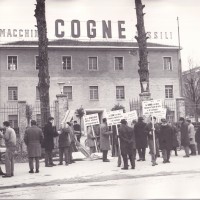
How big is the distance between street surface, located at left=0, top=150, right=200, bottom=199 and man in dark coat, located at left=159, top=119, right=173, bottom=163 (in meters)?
0.39

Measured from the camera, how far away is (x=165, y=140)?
15.8 meters

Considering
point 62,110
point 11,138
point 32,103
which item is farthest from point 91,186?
point 32,103

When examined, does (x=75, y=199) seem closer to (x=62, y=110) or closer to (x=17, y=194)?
(x=17, y=194)

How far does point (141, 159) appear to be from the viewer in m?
17.0

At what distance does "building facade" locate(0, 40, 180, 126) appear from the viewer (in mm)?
44500

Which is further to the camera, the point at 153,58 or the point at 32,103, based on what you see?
the point at 153,58

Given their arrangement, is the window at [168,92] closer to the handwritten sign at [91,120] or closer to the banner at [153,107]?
the handwritten sign at [91,120]

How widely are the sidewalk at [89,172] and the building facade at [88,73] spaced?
29.3 metres

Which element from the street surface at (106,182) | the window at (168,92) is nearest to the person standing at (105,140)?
the street surface at (106,182)

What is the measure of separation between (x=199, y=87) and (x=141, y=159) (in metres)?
33.2

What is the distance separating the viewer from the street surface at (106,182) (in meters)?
→ 8.80

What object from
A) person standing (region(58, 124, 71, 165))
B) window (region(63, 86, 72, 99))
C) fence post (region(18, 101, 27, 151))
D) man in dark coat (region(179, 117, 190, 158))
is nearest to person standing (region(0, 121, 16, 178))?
person standing (region(58, 124, 71, 165))

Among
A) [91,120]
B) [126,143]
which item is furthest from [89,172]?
[91,120]

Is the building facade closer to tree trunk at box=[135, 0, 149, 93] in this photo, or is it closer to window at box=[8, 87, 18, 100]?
window at box=[8, 87, 18, 100]
